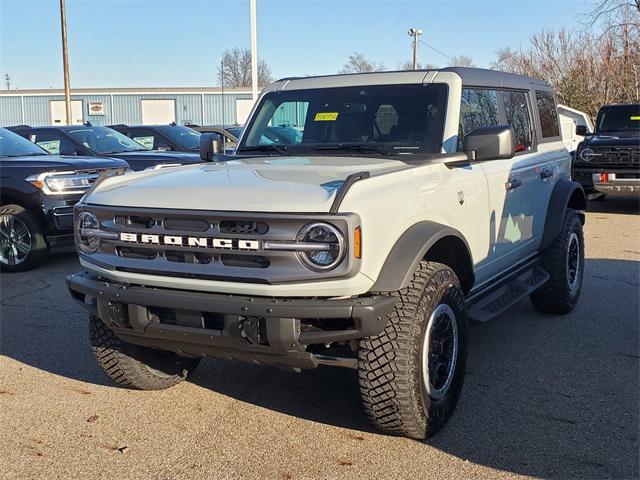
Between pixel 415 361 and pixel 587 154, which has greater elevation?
pixel 587 154

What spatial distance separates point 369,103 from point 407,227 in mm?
1453

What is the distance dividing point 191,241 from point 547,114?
13.1ft

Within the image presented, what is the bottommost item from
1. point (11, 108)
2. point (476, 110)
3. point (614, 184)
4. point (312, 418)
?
point (312, 418)

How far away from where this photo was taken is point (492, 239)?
4.59m

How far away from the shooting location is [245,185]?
11.3ft

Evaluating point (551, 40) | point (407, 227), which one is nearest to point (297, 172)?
point (407, 227)

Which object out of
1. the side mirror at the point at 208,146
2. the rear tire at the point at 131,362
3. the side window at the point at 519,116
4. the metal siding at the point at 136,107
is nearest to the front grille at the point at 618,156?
the side window at the point at 519,116

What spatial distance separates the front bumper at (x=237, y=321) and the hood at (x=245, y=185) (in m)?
0.43

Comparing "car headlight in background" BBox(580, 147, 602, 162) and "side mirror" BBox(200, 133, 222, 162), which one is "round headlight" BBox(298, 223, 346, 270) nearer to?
"side mirror" BBox(200, 133, 222, 162)

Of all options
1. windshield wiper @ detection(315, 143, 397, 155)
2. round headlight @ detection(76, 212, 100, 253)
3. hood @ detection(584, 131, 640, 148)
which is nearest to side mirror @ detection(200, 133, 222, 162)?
windshield wiper @ detection(315, 143, 397, 155)

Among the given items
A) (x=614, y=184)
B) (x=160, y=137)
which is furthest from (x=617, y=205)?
(x=160, y=137)

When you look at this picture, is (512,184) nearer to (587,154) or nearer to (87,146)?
(87,146)

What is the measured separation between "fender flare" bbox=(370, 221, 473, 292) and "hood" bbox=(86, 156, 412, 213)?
38cm

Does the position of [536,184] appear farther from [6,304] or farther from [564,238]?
[6,304]
